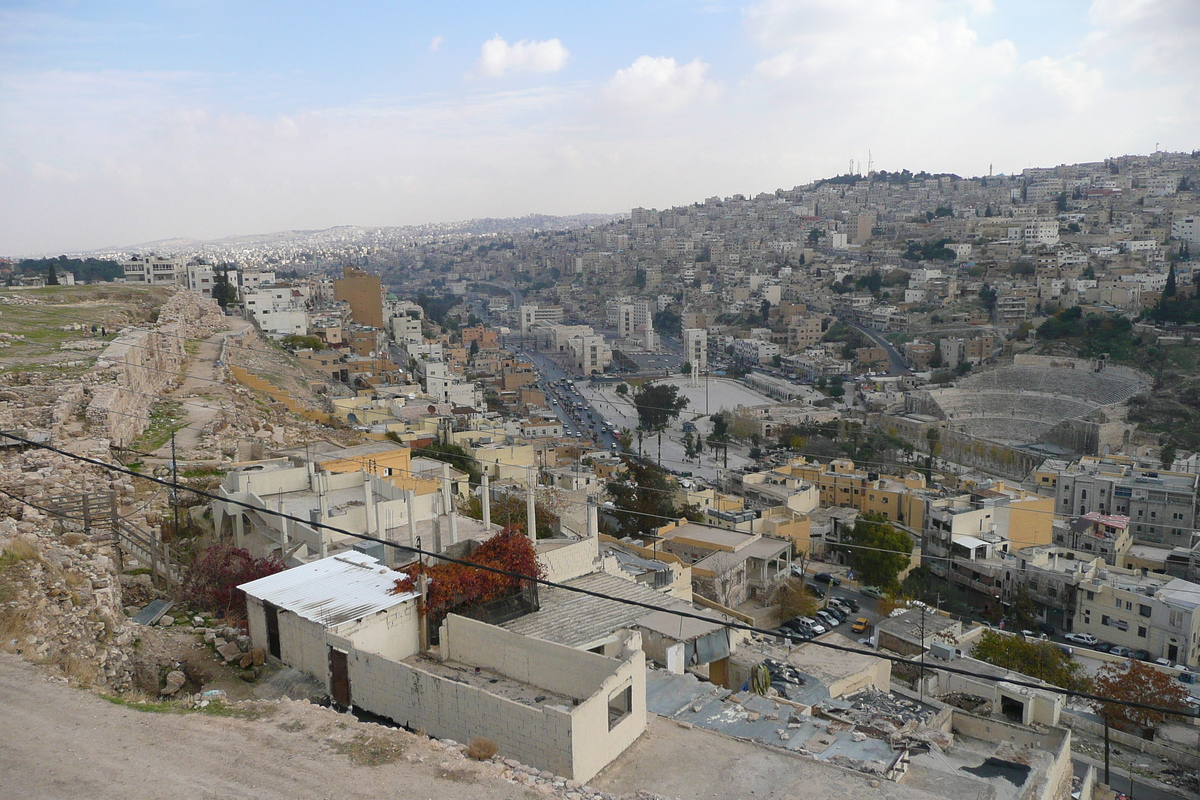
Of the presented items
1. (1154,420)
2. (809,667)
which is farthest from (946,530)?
(1154,420)

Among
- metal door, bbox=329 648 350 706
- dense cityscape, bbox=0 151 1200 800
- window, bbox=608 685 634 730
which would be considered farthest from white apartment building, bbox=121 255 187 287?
window, bbox=608 685 634 730

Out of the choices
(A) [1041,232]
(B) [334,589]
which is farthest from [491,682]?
(A) [1041,232]

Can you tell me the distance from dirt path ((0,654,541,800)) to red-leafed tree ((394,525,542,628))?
104 centimetres

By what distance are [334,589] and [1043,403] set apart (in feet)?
86.8

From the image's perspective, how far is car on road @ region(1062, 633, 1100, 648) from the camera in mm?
10602

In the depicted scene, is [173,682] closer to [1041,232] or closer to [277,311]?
[277,311]

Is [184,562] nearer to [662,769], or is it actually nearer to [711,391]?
[662,769]

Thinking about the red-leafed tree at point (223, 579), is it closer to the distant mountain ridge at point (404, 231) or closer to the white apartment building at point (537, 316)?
the white apartment building at point (537, 316)

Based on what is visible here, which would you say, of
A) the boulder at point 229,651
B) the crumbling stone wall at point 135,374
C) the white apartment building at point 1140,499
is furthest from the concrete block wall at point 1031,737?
the white apartment building at point 1140,499

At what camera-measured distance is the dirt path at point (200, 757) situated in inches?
109

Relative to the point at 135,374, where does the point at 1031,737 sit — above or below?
below

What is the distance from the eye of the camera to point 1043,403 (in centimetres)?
2655

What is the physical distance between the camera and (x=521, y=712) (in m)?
3.41

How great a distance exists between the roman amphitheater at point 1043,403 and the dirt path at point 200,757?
2345cm
